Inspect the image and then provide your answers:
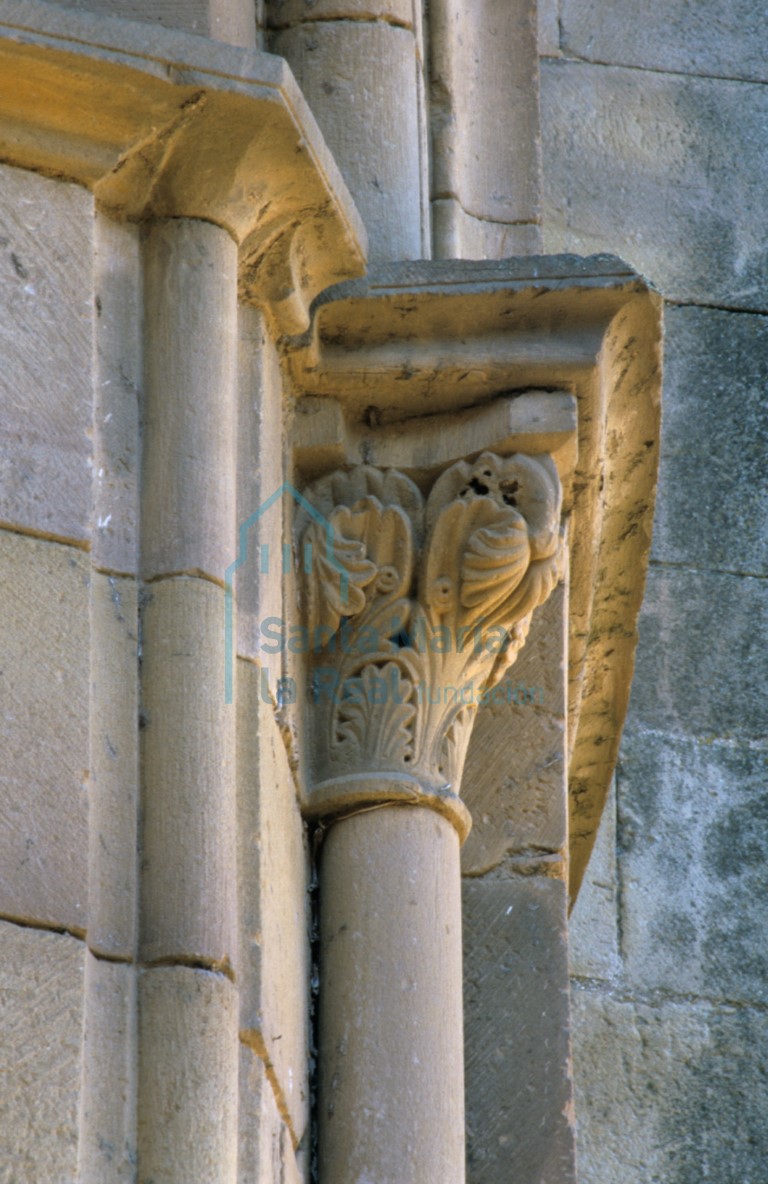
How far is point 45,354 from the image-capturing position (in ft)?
9.98

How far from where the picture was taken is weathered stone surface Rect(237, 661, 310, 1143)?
9.96 feet

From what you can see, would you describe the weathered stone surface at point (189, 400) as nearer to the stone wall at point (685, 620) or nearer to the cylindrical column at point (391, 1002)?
the cylindrical column at point (391, 1002)

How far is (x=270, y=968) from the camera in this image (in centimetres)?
309

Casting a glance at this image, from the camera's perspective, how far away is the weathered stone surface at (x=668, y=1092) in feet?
15.7

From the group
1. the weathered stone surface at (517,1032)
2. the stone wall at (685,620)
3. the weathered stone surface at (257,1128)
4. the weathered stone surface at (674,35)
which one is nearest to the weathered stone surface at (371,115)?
the weathered stone surface at (517,1032)

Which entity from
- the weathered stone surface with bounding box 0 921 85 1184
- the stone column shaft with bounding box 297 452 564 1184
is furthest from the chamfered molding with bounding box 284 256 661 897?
the weathered stone surface with bounding box 0 921 85 1184

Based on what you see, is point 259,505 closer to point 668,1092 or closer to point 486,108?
point 486,108

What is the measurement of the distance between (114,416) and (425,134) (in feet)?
3.39

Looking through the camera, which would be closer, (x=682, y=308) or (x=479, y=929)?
(x=479, y=929)

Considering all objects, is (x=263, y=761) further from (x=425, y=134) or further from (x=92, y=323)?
(x=425, y=134)

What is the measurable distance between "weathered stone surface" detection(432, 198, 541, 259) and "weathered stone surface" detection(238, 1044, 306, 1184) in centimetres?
135

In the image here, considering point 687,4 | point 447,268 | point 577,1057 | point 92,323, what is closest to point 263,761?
point 92,323

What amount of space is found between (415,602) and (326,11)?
2.78 ft

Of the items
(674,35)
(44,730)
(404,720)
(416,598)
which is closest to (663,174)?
(674,35)
